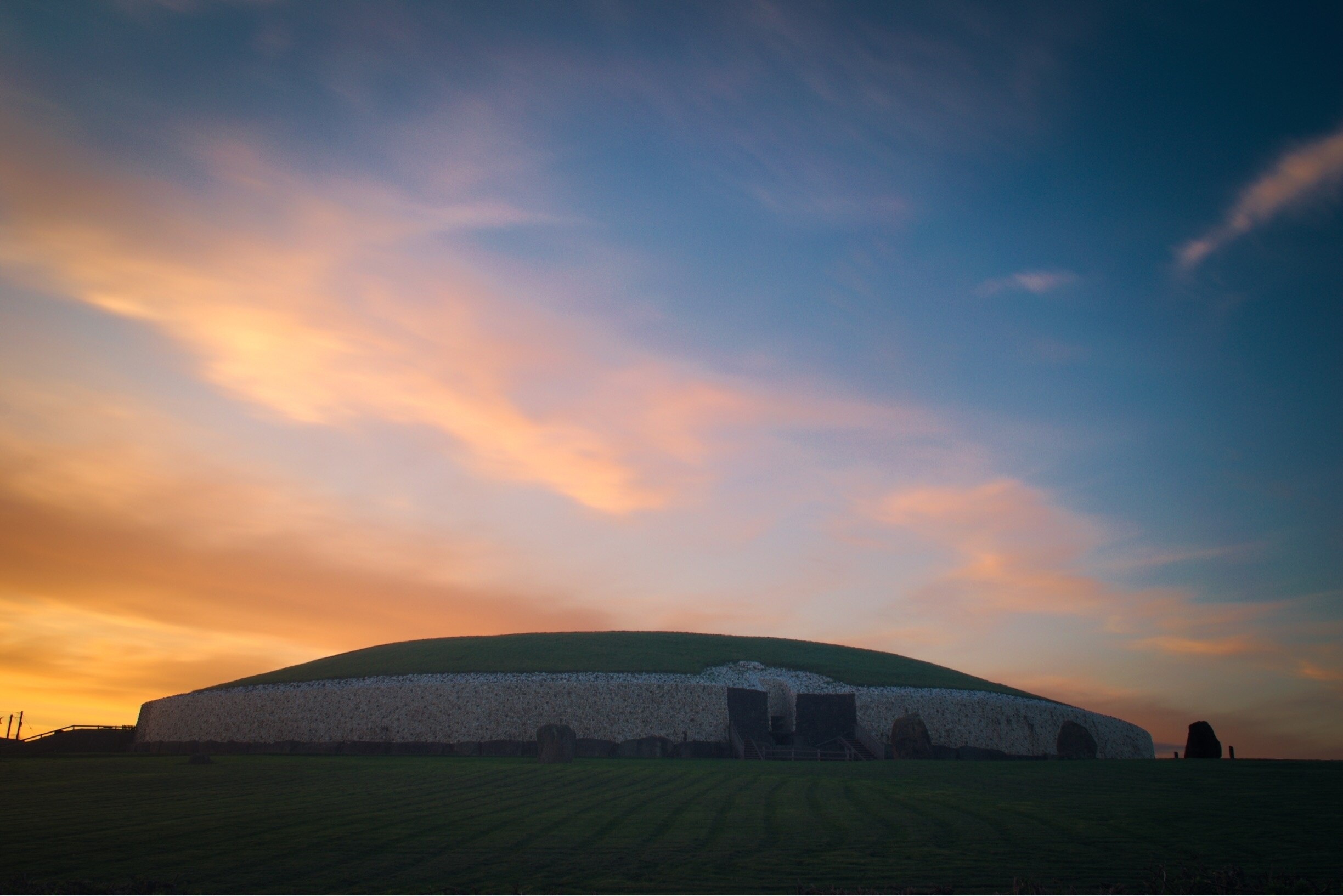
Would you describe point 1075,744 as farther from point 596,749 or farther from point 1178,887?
point 1178,887

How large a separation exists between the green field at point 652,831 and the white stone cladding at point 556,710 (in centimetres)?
1306

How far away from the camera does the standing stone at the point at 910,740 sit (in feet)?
121

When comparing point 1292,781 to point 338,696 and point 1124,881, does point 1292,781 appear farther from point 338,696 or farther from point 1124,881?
point 338,696

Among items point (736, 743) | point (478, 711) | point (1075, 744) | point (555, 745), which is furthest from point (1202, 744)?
point (478, 711)

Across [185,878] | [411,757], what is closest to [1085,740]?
[411,757]

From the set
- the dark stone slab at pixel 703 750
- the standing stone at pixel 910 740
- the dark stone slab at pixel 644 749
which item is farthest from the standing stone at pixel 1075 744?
the dark stone slab at pixel 644 749

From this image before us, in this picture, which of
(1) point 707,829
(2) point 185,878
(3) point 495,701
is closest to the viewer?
(2) point 185,878

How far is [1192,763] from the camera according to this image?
31.0 m

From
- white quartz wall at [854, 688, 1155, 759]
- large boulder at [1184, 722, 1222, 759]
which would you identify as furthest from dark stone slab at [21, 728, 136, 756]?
large boulder at [1184, 722, 1222, 759]

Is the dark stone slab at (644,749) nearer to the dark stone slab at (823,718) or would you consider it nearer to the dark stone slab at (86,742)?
the dark stone slab at (823,718)

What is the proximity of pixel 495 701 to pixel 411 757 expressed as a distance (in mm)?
5470

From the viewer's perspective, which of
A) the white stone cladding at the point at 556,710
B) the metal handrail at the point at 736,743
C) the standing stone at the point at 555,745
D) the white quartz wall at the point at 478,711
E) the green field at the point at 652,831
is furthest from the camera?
the white stone cladding at the point at 556,710

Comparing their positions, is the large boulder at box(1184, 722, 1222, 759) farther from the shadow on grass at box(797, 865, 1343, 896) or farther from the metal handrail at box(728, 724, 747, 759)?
the shadow on grass at box(797, 865, 1343, 896)

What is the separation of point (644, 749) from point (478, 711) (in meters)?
8.16
